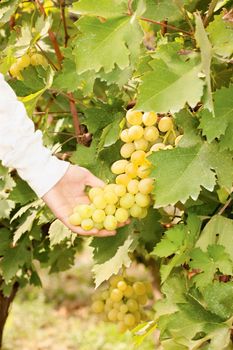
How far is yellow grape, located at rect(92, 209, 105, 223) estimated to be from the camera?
130 centimetres

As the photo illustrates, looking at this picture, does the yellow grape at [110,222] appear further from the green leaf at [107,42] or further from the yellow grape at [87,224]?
the green leaf at [107,42]

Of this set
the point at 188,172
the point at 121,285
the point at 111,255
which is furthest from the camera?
the point at 121,285

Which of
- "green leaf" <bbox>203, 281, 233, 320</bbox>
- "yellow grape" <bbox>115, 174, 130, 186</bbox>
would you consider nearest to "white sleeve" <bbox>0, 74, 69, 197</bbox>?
"yellow grape" <bbox>115, 174, 130, 186</bbox>

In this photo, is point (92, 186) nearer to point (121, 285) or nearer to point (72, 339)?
point (121, 285)

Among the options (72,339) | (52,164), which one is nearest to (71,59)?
(52,164)

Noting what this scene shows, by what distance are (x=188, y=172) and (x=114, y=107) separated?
0.36 meters

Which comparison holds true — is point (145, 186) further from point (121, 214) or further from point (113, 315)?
point (113, 315)

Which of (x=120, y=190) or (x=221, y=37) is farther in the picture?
(x=120, y=190)

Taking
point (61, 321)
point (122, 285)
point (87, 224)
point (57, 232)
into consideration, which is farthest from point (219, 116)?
point (61, 321)

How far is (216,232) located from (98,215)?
9.4 inches

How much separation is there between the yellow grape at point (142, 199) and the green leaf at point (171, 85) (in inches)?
9.5

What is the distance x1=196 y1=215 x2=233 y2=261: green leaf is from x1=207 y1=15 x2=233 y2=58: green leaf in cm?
36

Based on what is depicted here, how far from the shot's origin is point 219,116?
1.20 meters

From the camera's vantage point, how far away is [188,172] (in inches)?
48.0
